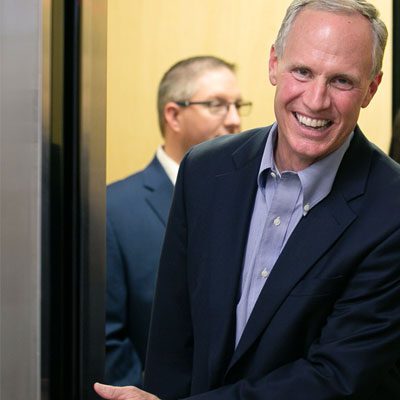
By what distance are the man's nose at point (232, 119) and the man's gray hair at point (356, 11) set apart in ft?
3.69

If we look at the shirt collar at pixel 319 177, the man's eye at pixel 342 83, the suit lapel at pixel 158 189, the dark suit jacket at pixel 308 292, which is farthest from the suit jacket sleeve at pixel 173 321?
the suit lapel at pixel 158 189

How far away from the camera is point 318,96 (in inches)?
70.1

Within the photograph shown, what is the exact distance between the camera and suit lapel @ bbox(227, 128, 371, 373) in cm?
181

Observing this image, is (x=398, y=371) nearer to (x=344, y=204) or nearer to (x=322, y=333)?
(x=322, y=333)

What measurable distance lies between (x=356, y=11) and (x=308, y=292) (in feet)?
1.72

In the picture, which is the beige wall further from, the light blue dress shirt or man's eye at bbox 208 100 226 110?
the light blue dress shirt

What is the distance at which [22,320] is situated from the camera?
2080 millimetres

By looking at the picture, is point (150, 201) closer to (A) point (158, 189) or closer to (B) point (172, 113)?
(A) point (158, 189)

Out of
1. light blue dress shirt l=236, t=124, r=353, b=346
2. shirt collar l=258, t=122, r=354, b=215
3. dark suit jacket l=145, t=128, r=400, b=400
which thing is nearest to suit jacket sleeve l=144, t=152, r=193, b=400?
dark suit jacket l=145, t=128, r=400, b=400

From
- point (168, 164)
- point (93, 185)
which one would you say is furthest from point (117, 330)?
point (93, 185)

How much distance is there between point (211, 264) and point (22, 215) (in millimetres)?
426

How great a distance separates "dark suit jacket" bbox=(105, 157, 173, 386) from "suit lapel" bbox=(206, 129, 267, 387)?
76 centimetres

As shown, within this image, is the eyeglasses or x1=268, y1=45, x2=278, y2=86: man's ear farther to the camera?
the eyeglasses

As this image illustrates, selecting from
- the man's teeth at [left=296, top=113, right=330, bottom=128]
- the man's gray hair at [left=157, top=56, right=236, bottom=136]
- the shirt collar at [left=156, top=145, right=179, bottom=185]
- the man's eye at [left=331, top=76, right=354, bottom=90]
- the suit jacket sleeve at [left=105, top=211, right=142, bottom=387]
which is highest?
the man's eye at [left=331, top=76, right=354, bottom=90]
